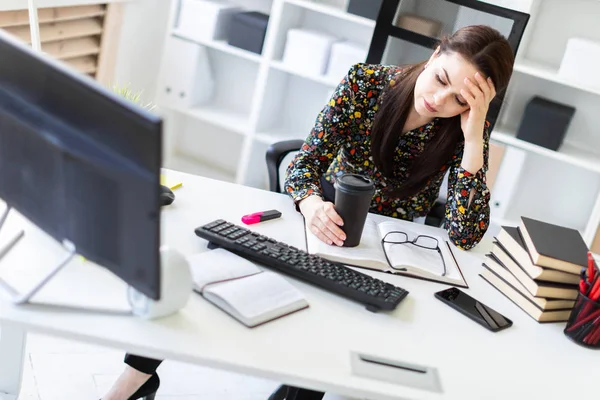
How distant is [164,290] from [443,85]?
0.92 metres

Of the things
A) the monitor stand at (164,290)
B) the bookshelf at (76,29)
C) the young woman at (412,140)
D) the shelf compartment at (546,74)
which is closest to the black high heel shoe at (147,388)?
the young woman at (412,140)

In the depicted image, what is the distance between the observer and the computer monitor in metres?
0.97

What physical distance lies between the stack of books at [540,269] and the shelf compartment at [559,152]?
1.31 metres

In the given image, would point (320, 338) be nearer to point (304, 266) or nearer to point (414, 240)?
point (304, 266)

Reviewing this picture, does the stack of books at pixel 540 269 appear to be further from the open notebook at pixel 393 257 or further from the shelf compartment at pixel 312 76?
the shelf compartment at pixel 312 76

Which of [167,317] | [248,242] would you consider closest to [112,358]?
[248,242]

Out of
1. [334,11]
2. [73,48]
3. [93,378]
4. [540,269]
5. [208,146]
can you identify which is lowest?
[93,378]

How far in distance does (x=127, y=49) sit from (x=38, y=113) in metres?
2.31

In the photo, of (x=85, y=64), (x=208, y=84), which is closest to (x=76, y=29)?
(x=85, y=64)

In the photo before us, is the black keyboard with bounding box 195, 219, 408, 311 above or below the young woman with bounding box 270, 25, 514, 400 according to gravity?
below

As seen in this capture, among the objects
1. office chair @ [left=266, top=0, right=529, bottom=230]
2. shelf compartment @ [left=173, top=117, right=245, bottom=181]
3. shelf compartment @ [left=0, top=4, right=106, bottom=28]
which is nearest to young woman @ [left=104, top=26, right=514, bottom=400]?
office chair @ [left=266, top=0, right=529, bottom=230]

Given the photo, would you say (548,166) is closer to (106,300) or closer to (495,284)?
(495,284)

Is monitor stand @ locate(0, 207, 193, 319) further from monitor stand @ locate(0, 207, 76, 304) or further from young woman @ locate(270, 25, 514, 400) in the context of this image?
young woman @ locate(270, 25, 514, 400)

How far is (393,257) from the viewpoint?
158 cm
